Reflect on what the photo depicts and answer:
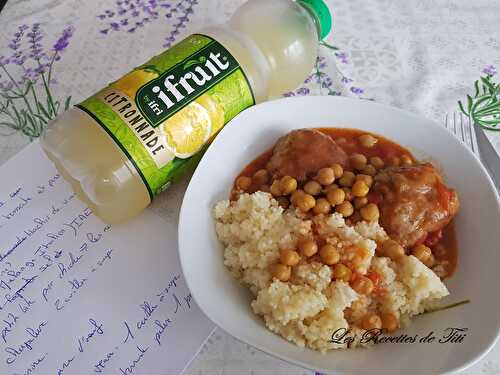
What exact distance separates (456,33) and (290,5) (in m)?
0.92

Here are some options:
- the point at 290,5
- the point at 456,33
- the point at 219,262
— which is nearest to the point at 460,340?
the point at 219,262

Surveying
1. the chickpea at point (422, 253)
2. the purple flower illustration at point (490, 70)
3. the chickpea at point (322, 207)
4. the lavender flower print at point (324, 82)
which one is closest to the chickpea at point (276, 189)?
the chickpea at point (322, 207)

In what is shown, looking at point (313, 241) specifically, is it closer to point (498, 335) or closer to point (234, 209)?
point (234, 209)

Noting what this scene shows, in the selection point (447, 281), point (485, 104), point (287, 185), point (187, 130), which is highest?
point (187, 130)

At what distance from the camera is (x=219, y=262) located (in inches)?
53.1

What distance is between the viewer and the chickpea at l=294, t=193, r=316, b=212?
1.42 m

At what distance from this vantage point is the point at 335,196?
1.43m

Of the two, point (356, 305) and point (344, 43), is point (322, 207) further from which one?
point (344, 43)

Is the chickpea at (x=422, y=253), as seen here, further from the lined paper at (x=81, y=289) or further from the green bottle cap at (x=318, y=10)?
the green bottle cap at (x=318, y=10)

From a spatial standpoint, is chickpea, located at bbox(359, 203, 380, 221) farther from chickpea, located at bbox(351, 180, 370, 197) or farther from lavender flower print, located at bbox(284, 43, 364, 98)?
lavender flower print, located at bbox(284, 43, 364, 98)

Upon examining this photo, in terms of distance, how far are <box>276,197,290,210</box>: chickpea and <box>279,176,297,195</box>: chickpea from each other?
0.07 ft

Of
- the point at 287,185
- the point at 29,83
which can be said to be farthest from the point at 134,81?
the point at 29,83

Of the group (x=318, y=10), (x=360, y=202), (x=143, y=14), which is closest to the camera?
(x=360, y=202)

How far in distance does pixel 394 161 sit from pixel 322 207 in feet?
1.12
